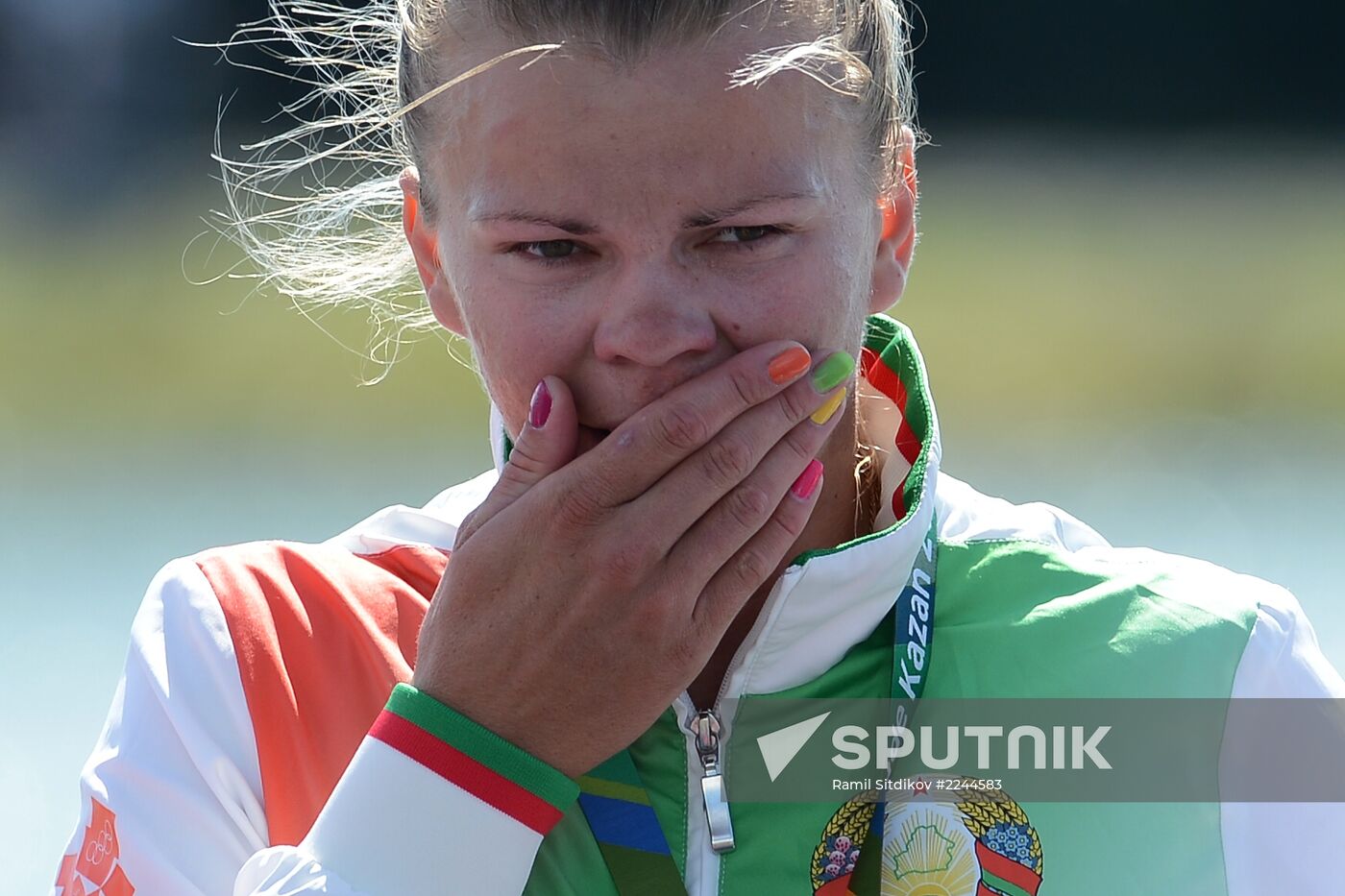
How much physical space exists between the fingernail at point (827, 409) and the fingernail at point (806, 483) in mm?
58

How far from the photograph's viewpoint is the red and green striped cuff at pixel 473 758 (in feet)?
5.74

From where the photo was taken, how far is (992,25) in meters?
11.2

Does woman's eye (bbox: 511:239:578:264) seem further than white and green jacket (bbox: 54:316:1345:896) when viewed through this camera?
Yes

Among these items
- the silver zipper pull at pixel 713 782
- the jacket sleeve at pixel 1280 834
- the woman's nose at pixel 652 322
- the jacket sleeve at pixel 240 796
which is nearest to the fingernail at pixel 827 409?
the woman's nose at pixel 652 322

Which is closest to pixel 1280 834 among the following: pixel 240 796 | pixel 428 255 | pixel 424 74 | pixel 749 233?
pixel 749 233

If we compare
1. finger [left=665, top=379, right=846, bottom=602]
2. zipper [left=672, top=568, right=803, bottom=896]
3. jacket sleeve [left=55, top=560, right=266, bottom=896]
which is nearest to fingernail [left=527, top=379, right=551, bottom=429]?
finger [left=665, top=379, right=846, bottom=602]

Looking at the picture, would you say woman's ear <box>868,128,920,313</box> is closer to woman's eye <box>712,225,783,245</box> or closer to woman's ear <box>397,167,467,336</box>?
woman's eye <box>712,225,783,245</box>

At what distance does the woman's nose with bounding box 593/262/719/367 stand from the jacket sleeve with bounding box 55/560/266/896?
0.64m

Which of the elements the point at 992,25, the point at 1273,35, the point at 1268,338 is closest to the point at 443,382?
the point at 992,25

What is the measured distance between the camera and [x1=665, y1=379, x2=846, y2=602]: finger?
1872 millimetres

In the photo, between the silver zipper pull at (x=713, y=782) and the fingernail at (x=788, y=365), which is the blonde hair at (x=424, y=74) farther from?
the silver zipper pull at (x=713, y=782)

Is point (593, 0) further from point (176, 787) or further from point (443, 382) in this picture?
point (443, 382)

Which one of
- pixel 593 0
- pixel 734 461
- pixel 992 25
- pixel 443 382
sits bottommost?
pixel 734 461

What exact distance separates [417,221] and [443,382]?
8002 millimetres
